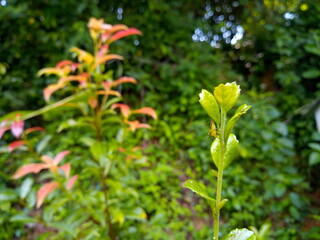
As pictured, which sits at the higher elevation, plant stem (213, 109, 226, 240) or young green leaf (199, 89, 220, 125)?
young green leaf (199, 89, 220, 125)

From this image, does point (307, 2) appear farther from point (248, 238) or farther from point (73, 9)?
point (248, 238)

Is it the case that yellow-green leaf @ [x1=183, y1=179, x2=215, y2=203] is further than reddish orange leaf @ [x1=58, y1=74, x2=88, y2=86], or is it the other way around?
reddish orange leaf @ [x1=58, y1=74, x2=88, y2=86]

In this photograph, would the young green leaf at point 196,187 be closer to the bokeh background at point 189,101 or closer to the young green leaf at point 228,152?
the young green leaf at point 228,152

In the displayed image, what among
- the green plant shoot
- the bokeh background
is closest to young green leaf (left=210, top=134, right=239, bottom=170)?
the green plant shoot

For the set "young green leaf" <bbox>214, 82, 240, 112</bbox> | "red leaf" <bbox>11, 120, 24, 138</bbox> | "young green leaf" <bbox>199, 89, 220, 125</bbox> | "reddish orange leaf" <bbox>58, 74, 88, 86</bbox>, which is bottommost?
"young green leaf" <bbox>199, 89, 220, 125</bbox>

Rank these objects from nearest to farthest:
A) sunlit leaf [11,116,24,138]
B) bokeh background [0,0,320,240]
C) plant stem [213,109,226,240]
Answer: plant stem [213,109,226,240] < sunlit leaf [11,116,24,138] < bokeh background [0,0,320,240]

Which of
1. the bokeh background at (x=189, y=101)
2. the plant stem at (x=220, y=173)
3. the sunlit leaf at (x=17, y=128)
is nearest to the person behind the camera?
the plant stem at (x=220, y=173)

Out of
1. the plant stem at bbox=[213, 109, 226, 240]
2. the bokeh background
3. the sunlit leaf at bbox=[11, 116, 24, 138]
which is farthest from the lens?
the bokeh background

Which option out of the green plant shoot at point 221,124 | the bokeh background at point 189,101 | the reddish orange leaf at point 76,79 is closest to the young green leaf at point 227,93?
the green plant shoot at point 221,124

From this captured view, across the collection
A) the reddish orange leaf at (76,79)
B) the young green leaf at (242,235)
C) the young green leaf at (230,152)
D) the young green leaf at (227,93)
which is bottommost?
the young green leaf at (242,235)

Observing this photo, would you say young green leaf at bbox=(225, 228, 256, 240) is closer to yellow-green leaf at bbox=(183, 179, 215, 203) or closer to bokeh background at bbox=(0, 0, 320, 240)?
yellow-green leaf at bbox=(183, 179, 215, 203)

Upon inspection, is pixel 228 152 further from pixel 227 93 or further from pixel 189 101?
pixel 189 101
